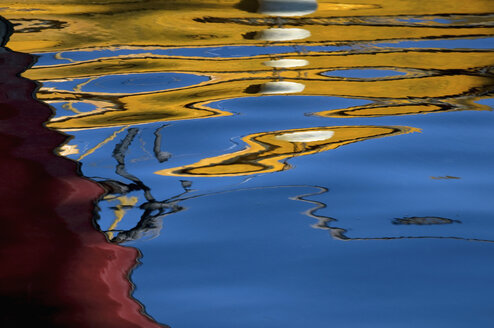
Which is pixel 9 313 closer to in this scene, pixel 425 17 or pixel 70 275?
pixel 70 275

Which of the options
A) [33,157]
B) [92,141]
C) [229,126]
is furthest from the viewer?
[229,126]

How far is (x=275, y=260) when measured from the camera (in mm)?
992

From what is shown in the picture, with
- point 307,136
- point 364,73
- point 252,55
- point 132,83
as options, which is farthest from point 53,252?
point 252,55

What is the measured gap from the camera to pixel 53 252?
994 millimetres

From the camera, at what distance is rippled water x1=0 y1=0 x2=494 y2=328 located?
2.98 feet

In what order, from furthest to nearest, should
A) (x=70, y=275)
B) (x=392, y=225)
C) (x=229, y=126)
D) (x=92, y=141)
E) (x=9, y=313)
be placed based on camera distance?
(x=229, y=126), (x=92, y=141), (x=392, y=225), (x=70, y=275), (x=9, y=313)

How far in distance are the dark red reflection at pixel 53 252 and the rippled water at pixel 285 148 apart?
3 cm

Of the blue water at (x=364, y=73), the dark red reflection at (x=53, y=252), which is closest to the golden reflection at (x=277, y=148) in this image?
the dark red reflection at (x=53, y=252)

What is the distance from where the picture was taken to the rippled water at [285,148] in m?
0.91

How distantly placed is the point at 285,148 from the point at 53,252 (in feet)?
2.14

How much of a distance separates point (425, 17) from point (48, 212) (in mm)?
2053

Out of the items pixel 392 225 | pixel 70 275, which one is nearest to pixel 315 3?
pixel 392 225

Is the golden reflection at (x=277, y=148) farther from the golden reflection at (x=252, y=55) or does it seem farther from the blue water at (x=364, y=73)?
the blue water at (x=364, y=73)

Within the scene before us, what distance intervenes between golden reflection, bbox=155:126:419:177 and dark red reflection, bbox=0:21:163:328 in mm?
221
